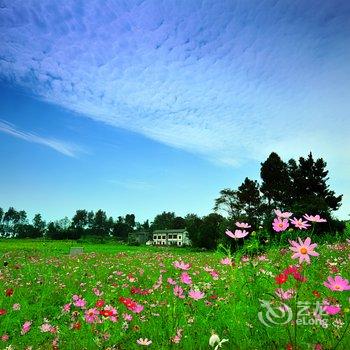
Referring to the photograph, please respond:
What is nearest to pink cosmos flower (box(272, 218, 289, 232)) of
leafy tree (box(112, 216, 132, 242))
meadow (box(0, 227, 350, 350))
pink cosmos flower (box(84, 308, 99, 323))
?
meadow (box(0, 227, 350, 350))

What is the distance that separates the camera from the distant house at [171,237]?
112 meters

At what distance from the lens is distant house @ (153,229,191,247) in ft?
368

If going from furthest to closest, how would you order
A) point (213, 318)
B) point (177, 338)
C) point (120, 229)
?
point (120, 229) → point (213, 318) → point (177, 338)

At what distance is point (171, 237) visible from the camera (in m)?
117

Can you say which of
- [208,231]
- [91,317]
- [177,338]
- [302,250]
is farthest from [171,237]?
[302,250]

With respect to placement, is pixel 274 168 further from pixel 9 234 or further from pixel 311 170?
pixel 9 234

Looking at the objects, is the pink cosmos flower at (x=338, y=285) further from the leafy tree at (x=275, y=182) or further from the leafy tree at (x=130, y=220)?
the leafy tree at (x=130, y=220)

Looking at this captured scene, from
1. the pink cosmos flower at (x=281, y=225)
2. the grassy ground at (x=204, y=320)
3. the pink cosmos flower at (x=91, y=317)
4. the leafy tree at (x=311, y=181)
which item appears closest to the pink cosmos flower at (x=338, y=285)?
the grassy ground at (x=204, y=320)

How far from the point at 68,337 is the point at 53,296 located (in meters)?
2.98

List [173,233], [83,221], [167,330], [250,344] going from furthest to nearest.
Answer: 1. [83,221]
2. [173,233]
3. [167,330]
4. [250,344]

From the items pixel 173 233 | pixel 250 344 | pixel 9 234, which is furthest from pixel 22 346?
pixel 9 234

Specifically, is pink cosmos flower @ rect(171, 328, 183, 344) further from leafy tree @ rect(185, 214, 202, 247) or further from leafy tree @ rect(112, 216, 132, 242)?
leafy tree @ rect(112, 216, 132, 242)

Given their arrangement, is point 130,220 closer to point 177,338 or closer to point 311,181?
point 311,181

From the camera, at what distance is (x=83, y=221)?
15525cm
